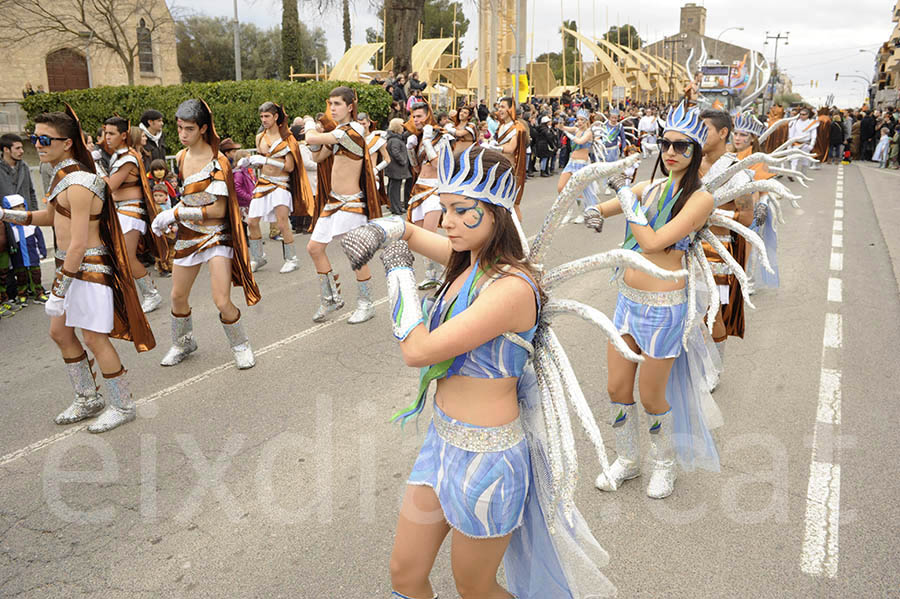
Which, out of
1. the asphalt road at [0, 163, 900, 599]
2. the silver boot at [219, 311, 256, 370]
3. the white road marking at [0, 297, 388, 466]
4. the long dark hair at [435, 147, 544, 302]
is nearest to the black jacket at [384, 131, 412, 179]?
the white road marking at [0, 297, 388, 466]

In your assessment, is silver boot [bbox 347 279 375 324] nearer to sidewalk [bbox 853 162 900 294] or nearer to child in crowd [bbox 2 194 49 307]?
child in crowd [bbox 2 194 49 307]

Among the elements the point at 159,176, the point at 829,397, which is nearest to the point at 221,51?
the point at 159,176

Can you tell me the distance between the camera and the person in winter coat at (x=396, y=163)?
1313cm

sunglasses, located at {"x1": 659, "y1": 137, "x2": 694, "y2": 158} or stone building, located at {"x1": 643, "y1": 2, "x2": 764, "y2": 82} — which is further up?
stone building, located at {"x1": 643, "y1": 2, "x2": 764, "y2": 82}

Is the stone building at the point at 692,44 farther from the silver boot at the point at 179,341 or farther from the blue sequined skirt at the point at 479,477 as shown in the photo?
the blue sequined skirt at the point at 479,477

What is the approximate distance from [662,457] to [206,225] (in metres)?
3.87

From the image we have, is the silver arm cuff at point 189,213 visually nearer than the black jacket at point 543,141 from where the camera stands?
Yes

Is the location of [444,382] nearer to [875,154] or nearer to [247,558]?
[247,558]

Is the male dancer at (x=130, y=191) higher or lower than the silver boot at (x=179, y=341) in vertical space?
higher

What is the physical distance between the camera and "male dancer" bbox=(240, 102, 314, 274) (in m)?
8.31

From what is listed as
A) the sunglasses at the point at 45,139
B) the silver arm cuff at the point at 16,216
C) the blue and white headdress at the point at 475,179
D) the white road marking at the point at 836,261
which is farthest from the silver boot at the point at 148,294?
the white road marking at the point at 836,261

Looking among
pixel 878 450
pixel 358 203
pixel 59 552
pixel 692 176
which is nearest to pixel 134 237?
pixel 358 203

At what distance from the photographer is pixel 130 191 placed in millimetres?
6965

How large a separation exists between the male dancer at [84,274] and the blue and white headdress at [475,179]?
10.5ft
